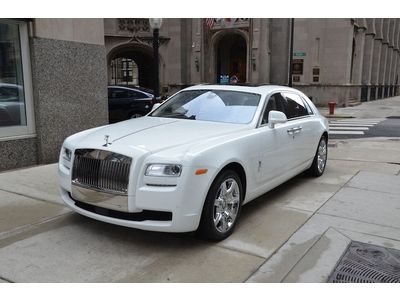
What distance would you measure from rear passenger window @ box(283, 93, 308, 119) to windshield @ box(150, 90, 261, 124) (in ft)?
2.69

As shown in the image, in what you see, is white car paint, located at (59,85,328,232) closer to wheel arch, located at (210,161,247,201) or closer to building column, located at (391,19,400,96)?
wheel arch, located at (210,161,247,201)

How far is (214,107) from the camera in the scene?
557 centimetres

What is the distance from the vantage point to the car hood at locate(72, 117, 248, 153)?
4230 millimetres

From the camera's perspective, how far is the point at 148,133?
464 cm

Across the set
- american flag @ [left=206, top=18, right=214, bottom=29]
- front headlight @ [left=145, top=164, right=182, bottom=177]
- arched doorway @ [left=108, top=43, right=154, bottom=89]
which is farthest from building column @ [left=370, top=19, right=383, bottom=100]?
front headlight @ [left=145, top=164, right=182, bottom=177]

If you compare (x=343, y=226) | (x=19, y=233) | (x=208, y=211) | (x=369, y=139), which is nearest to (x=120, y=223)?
(x=208, y=211)

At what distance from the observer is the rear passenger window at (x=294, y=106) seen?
622 cm

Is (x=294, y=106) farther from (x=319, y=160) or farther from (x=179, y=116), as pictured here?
(x=179, y=116)

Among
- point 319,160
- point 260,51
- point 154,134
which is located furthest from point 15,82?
point 260,51

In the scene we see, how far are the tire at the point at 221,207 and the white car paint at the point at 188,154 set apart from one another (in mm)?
106

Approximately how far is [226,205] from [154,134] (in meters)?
1.09

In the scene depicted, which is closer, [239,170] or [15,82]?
[239,170]

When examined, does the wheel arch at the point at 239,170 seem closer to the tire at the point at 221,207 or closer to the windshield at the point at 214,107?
the tire at the point at 221,207

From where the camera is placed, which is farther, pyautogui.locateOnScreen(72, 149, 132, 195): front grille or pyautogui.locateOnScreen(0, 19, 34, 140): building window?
pyautogui.locateOnScreen(0, 19, 34, 140): building window
